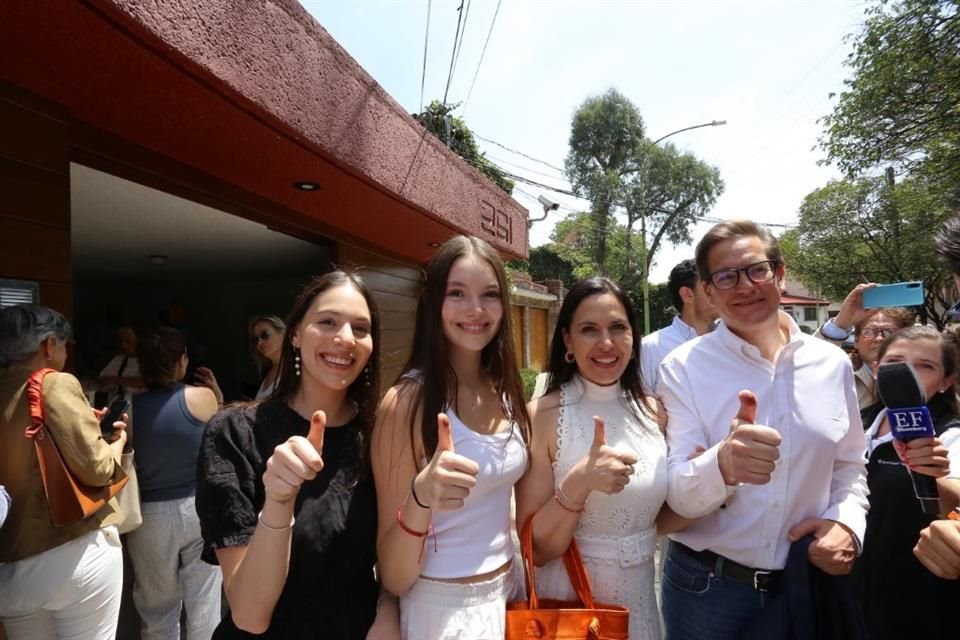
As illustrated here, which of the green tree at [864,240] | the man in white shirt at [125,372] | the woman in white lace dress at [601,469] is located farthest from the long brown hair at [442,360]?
the green tree at [864,240]

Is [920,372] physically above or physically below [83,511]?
above

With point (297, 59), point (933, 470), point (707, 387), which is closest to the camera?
point (933, 470)

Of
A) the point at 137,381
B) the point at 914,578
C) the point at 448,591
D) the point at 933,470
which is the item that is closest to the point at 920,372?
the point at 914,578

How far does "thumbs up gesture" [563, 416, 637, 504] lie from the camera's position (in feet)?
5.51

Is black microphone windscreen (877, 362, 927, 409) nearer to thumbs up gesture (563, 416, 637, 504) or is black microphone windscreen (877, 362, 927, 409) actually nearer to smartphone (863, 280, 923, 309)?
thumbs up gesture (563, 416, 637, 504)

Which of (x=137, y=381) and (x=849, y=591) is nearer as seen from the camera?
(x=849, y=591)

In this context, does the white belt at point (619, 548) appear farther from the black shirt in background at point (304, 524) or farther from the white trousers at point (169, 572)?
the white trousers at point (169, 572)

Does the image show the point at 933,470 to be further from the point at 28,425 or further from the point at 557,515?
the point at 28,425

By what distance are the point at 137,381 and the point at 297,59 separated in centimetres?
242

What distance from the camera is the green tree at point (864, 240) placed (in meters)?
15.6

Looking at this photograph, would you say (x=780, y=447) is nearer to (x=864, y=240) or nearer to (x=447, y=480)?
(x=447, y=480)

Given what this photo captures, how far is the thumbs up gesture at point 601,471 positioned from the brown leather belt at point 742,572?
1.70 feet

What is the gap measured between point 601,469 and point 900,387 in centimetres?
90

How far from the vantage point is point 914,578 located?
223cm
